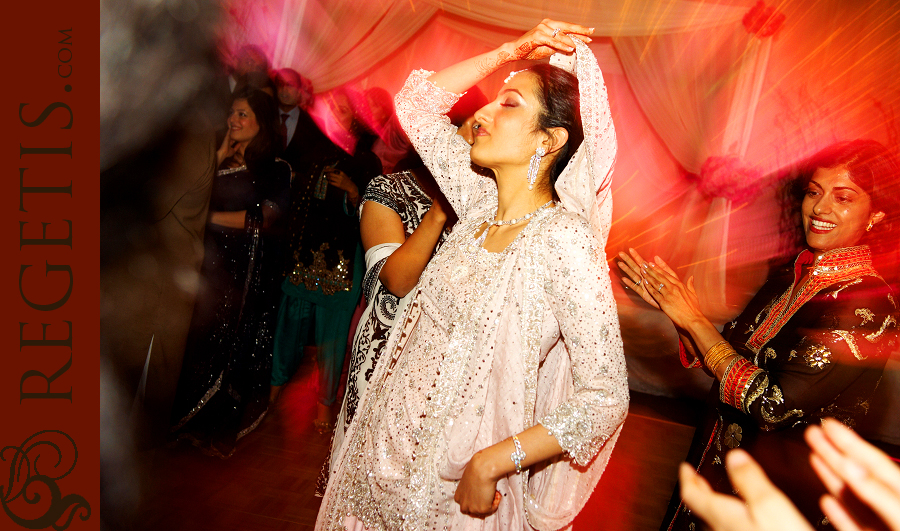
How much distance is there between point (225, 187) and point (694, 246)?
3.87 meters

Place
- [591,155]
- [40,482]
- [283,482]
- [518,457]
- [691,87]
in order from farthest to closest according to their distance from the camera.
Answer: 1. [691,87]
2. [283,482]
3. [40,482]
4. [591,155]
5. [518,457]

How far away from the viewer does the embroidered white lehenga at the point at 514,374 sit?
0.96 metres

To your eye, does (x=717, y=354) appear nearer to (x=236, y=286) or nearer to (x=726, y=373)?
(x=726, y=373)

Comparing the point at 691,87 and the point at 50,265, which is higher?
the point at 691,87

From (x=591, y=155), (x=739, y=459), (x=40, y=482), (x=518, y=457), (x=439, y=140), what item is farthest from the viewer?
(x=40, y=482)

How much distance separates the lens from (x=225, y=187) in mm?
2814

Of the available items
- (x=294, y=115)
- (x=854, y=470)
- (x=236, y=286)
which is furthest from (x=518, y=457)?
(x=294, y=115)

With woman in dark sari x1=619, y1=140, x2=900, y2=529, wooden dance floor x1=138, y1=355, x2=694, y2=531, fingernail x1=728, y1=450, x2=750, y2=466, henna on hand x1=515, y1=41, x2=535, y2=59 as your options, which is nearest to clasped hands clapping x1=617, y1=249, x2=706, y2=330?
woman in dark sari x1=619, y1=140, x2=900, y2=529

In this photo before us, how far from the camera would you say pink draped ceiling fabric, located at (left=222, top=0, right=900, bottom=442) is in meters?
3.68

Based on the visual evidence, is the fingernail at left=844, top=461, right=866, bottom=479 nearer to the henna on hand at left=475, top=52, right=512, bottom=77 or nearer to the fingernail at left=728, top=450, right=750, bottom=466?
the fingernail at left=728, top=450, right=750, bottom=466

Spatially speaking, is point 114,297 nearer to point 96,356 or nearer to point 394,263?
point 96,356

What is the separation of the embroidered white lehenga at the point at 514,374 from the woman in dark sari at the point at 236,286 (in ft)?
6.14

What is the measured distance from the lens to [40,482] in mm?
1613

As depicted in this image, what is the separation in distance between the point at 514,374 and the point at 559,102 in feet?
2.12
